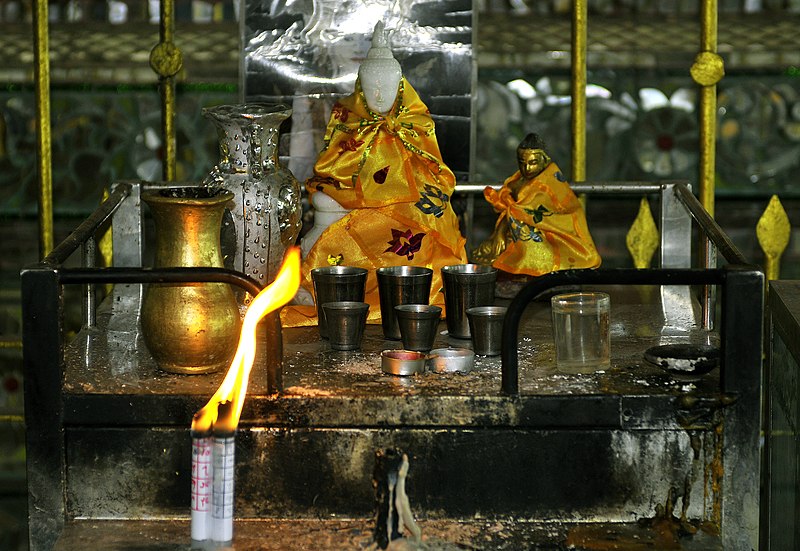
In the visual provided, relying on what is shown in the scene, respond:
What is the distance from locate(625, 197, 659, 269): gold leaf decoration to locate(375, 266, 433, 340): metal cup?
112 cm

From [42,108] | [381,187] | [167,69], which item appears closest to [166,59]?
[167,69]

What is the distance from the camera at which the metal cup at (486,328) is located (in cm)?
295

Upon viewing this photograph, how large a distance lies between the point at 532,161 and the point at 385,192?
46 centimetres

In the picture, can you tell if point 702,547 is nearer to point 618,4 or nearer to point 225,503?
point 225,503

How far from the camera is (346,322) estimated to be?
302cm

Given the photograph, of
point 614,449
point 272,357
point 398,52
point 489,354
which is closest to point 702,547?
point 614,449

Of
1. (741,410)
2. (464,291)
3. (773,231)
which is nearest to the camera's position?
(741,410)

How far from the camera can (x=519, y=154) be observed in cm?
375

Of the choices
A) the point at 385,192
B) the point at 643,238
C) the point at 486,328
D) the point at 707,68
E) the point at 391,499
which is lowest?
the point at 391,499

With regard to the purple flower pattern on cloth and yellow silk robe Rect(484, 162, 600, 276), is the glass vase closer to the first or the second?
the purple flower pattern on cloth

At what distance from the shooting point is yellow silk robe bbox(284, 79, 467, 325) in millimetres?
3564

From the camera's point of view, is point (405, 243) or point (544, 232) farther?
point (544, 232)

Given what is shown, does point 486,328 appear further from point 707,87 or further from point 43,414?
point 707,87

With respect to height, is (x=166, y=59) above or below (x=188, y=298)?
above
